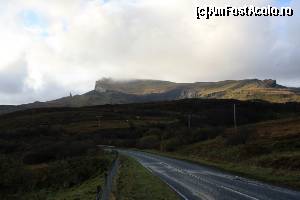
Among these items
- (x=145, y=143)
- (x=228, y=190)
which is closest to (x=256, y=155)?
(x=228, y=190)

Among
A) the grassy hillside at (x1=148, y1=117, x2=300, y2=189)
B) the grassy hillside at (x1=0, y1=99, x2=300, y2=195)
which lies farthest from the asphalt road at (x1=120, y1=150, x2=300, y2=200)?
the grassy hillside at (x1=0, y1=99, x2=300, y2=195)

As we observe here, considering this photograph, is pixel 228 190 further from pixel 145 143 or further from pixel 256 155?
pixel 145 143

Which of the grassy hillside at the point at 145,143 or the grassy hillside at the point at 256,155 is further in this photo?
the grassy hillside at the point at 145,143

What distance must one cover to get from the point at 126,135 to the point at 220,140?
66.8m

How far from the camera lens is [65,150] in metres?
73.7

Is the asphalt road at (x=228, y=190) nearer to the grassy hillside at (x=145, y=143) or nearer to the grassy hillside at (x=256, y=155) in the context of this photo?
the grassy hillside at (x=256, y=155)

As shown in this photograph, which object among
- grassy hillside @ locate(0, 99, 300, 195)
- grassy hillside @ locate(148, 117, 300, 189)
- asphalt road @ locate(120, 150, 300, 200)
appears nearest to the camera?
asphalt road @ locate(120, 150, 300, 200)

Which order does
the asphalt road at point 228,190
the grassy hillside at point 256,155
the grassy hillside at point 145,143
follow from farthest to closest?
the grassy hillside at point 145,143 < the grassy hillside at point 256,155 < the asphalt road at point 228,190

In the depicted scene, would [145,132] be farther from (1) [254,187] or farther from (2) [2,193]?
(1) [254,187]

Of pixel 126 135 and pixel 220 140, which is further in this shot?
pixel 126 135

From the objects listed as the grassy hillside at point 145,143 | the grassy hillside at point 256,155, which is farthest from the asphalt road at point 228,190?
the grassy hillside at point 145,143

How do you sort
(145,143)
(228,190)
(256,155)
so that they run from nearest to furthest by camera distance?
(228,190) < (256,155) < (145,143)

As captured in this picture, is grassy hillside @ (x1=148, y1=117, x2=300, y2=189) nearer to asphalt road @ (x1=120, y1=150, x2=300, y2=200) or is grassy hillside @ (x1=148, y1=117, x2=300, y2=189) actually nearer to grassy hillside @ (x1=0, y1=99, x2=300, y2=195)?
grassy hillside @ (x1=0, y1=99, x2=300, y2=195)

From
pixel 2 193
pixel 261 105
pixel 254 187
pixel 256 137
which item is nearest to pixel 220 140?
pixel 256 137
